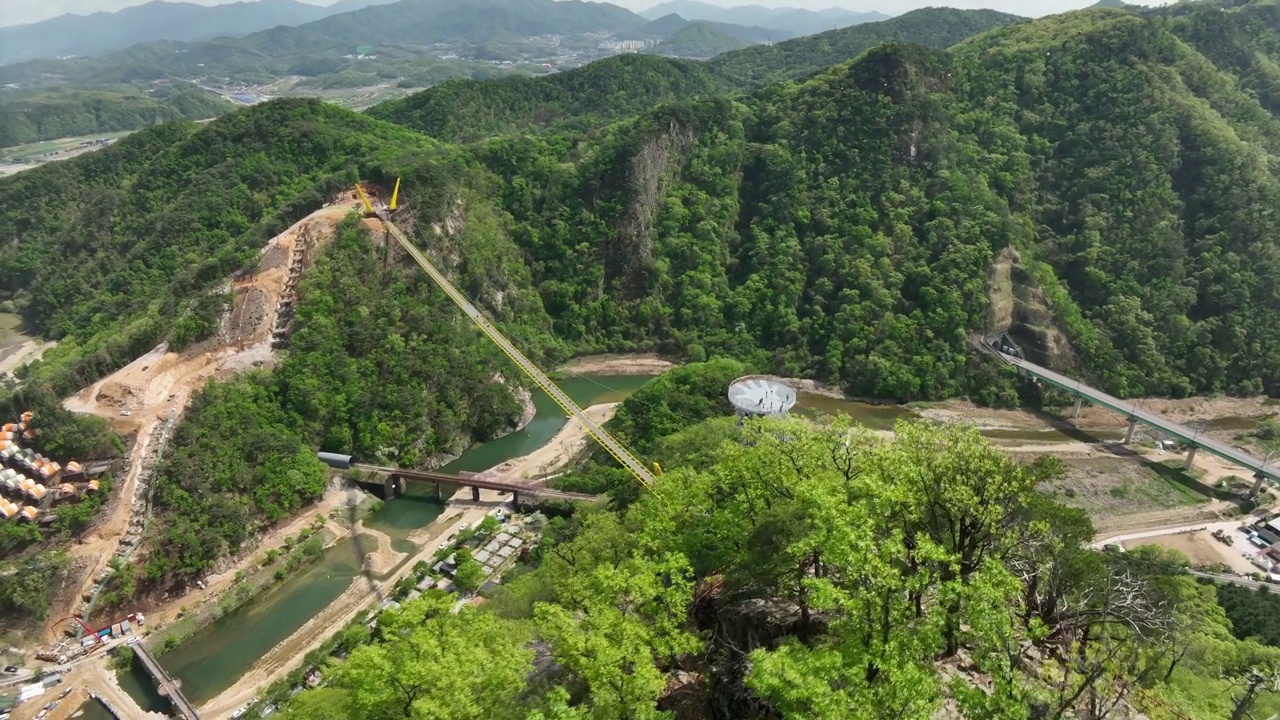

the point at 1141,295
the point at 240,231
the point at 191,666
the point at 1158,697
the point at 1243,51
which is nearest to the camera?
the point at 1158,697

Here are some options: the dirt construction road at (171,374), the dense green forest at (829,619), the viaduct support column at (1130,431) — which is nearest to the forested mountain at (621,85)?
the dirt construction road at (171,374)

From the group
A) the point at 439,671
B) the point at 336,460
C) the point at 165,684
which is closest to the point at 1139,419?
the point at 439,671

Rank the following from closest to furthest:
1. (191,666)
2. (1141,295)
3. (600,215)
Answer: (191,666) < (1141,295) < (600,215)

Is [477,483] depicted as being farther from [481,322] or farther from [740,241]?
[740,241]

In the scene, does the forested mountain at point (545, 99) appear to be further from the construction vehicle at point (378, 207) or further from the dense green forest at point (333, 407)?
the dense green forest at point (333, 407)

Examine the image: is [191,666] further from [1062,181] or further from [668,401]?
[1062,181]

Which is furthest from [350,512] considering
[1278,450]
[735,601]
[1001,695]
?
[1278,450]

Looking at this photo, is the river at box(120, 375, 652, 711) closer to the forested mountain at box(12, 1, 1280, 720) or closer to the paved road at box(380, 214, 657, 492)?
the forested mountain at box(12, 1, 1280, 720)
